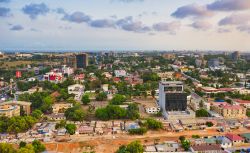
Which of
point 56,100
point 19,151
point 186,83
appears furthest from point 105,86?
point 19,151

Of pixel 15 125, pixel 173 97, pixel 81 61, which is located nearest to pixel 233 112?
pixel 173 97

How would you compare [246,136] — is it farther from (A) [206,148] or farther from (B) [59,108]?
(B) [59,108]

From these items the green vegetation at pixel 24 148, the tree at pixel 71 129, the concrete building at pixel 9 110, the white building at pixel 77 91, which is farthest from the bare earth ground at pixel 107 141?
the white building at pixel 77 91

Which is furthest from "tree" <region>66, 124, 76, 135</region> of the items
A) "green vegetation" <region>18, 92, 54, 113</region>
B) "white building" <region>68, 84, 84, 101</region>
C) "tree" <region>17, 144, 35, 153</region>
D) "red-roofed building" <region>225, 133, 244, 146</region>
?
"white building" <region>68, 84, 84, 101</region>

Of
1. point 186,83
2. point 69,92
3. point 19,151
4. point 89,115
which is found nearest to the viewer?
point 19,151

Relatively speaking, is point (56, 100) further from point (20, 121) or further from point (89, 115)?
point (20, 121)

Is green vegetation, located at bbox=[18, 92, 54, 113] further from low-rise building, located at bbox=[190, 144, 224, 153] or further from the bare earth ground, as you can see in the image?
low-rise building, located at bbox=[190, 144, 224, 153]

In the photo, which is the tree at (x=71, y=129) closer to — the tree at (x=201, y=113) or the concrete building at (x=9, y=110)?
the concrete building at (x=9, y=110)
